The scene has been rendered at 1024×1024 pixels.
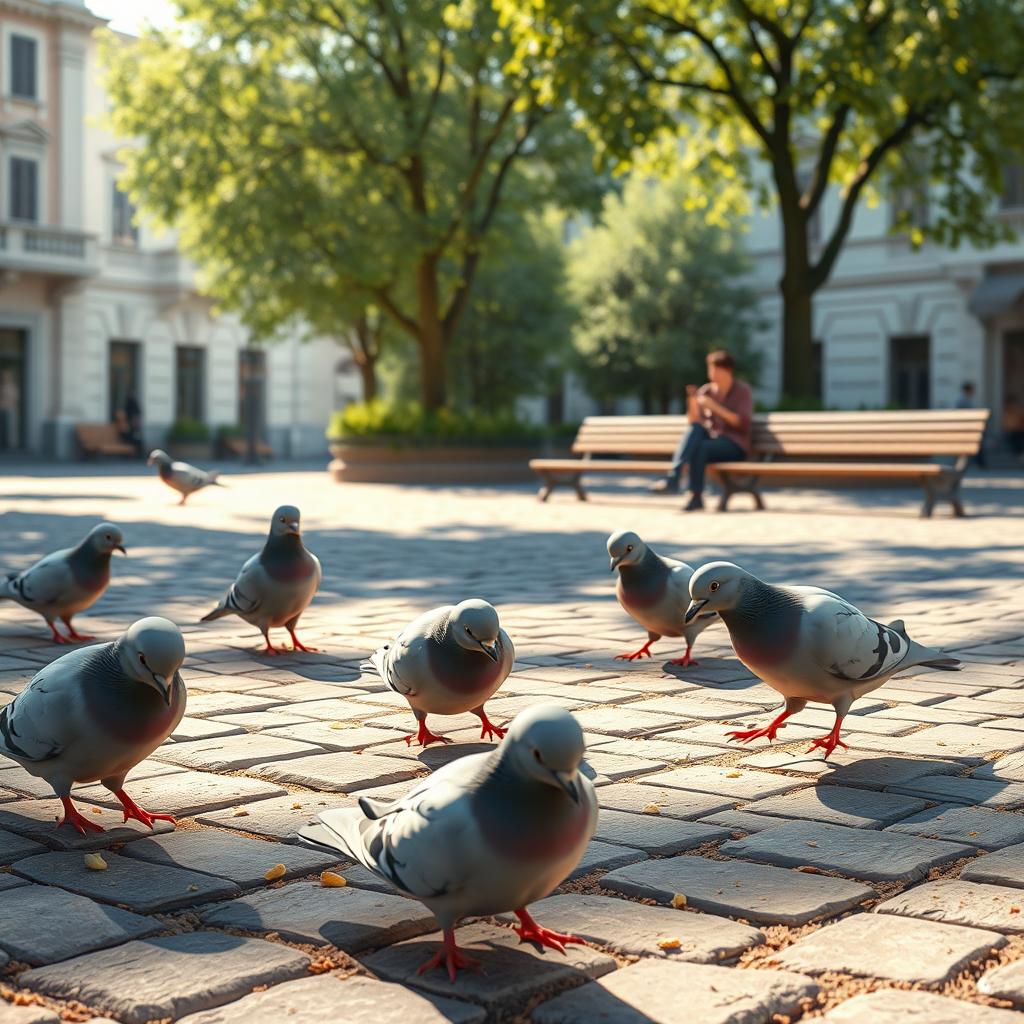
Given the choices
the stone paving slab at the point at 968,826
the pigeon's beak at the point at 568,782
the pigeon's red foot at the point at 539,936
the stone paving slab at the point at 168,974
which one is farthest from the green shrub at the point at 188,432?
the pigeon's beak at the point at 568,782

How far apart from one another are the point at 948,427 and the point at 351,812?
490 inches

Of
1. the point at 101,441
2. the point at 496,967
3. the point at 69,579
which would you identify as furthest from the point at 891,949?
the point at 101,441

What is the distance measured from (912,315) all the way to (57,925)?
32.5m

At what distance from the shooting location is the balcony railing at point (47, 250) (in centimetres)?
3409

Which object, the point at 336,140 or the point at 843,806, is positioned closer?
the point at 843,806

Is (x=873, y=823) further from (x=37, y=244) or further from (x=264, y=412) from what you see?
(x=264, y=412)

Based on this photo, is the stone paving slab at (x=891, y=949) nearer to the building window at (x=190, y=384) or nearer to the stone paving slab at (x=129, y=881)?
the stone paving slab at (x=129, y=881)

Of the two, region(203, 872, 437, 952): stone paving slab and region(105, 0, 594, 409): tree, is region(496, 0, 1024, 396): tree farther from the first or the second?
region(203, 872, 437, 952): stone paving slab

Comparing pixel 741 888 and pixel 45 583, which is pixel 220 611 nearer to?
pixel 45 583

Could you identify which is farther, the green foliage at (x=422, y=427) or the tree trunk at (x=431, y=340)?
the tree trunk at (x=431, y=340)

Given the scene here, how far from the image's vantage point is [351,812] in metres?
2.81

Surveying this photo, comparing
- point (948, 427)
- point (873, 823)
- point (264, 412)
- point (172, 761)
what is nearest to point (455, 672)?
point (172, 761)

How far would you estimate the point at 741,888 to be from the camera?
304 cm

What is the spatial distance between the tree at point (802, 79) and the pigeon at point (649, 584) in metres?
13.9
